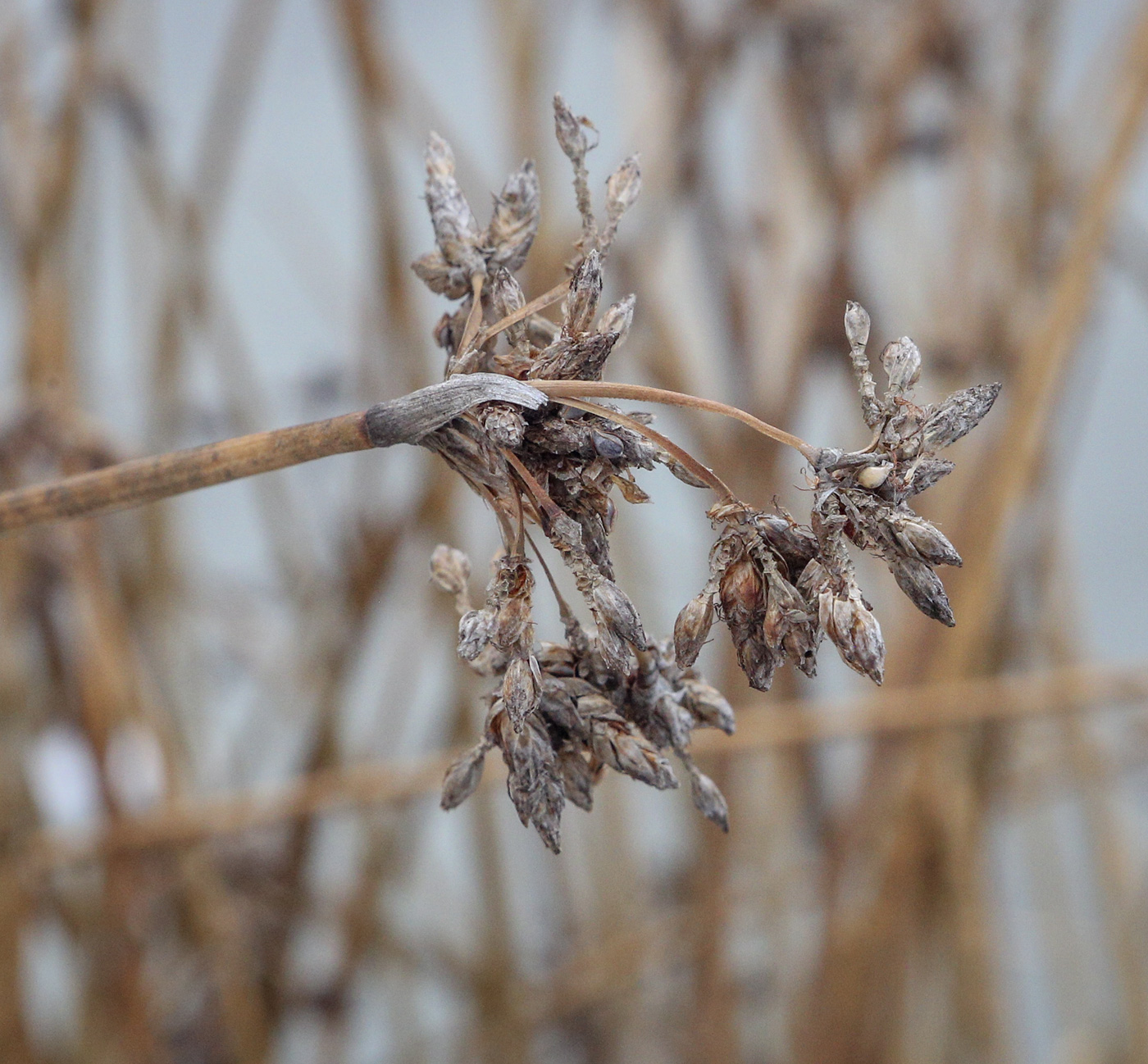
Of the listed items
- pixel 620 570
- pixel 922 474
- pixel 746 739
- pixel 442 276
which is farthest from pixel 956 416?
pixel 620 570

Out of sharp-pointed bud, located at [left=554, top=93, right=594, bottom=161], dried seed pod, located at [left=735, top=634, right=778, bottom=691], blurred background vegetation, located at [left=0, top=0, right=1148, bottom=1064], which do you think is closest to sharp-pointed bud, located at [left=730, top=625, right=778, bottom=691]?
dried seed pod, located at [left=735, top=634, right=778, bottom=691]

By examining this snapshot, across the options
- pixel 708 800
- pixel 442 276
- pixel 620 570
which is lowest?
pixel 708 800

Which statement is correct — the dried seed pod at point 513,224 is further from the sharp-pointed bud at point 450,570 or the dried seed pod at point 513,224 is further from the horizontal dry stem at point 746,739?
the horizontal dry stem at point 746,739

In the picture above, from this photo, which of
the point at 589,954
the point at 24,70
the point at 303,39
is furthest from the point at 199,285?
the point at 303,39

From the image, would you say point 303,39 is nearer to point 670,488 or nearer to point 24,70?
point 24,70

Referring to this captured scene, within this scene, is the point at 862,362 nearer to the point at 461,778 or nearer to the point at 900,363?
the point at 900,363

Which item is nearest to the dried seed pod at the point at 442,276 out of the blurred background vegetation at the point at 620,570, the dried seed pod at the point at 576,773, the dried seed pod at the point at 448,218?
the dried seed pod at the point at 448,218
